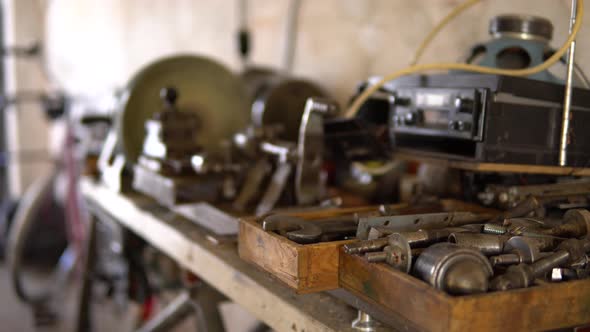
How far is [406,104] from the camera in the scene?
1225mm

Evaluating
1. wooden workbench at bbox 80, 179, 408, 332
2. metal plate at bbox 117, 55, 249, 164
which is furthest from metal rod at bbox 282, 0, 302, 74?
wooden workbench at bbox 80, 179, 408, 332

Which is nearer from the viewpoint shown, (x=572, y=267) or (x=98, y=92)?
(x=572, y=267)

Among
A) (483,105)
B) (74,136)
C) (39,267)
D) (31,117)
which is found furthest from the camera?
(31,117)

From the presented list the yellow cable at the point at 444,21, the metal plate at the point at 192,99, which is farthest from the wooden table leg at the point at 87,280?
the yellow cable at the point at 444,21

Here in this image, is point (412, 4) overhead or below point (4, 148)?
overhead

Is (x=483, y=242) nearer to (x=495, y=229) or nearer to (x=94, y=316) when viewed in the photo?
(x=495, y=229)

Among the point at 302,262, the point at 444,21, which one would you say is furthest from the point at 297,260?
the point at 444,21

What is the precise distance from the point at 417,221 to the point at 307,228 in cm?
17

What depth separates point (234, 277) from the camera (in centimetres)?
108

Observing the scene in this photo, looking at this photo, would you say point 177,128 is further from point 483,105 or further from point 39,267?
point 39,267

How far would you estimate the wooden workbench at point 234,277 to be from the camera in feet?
2.93

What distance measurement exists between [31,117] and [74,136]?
6.04 ft

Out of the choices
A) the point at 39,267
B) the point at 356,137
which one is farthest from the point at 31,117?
the point at 356,137

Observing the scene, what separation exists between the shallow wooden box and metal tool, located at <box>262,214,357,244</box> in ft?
0.42
